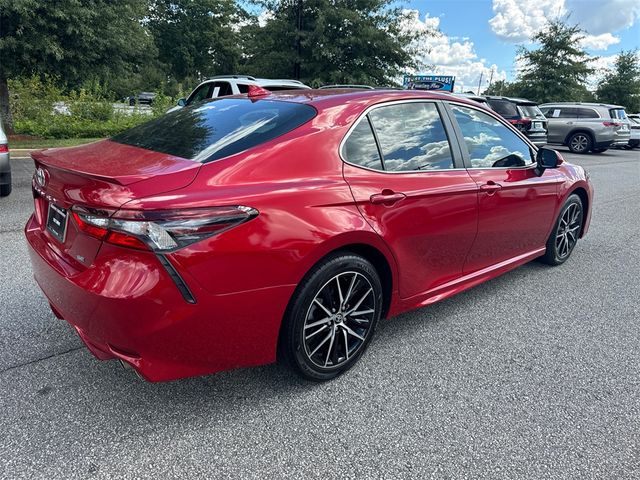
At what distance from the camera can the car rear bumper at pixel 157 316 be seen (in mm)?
1910

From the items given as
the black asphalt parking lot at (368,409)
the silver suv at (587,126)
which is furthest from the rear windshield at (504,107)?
the black asphalt parking lot at (368,409)

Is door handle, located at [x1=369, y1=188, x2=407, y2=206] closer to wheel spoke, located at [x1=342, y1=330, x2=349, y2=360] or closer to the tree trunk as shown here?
wheel spoke, located at [x1=342, y1=330, x2=349, y2=360]

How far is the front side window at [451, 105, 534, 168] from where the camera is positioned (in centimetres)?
334

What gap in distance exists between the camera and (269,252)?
6.91 ft

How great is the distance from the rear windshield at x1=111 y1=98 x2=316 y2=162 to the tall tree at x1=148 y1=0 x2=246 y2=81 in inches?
1660

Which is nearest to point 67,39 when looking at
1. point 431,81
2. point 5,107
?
point 5,107

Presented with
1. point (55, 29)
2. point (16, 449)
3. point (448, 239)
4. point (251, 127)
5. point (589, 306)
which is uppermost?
point (55, 29)

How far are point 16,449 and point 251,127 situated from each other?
1856 millimetres

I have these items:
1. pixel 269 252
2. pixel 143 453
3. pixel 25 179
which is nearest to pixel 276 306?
pixel 269 252

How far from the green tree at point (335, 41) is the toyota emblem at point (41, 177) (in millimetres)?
16065

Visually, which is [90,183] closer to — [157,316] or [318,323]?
[157,316]

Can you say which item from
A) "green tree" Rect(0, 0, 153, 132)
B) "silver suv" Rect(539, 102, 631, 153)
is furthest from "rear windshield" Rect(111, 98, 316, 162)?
"silver suv" Rect(539, 102, 631, 153)

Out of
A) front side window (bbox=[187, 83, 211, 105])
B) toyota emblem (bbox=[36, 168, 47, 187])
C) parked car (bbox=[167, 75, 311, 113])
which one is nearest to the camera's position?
toyota emblem (bbox=[36, 168, 47, 187])

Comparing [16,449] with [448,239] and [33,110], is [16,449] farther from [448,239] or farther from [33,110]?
[33,110]
